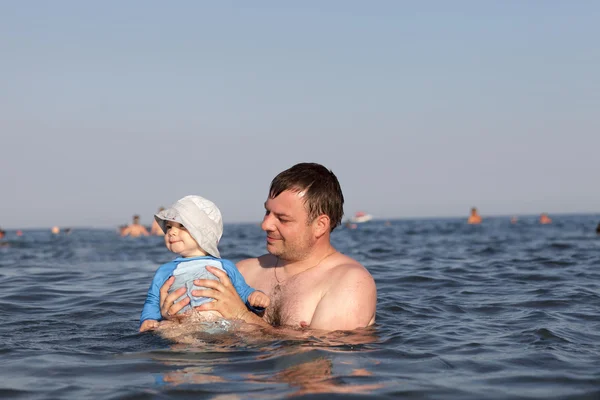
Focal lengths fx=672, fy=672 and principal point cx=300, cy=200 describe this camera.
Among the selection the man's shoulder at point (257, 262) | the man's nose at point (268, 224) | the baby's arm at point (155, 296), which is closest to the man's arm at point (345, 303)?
the man's nose at point (268, 224)

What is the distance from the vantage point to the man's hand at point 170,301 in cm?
546

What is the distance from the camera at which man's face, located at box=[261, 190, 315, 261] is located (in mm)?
5734

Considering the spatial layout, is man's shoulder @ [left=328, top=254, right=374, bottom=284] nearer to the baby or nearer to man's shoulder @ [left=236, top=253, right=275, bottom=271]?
the baby

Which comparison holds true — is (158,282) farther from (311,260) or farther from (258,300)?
(311,260)

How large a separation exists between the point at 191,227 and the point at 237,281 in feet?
2.19

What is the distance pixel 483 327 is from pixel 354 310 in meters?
1.79

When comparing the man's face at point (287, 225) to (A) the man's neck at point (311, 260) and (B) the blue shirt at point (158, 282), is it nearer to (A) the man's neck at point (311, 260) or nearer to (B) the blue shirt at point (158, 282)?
(A) the man's neck at point (311, 260)

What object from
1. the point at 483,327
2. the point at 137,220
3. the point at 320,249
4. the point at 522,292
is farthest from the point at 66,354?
the point at 137,220

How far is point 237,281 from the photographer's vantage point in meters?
5.88

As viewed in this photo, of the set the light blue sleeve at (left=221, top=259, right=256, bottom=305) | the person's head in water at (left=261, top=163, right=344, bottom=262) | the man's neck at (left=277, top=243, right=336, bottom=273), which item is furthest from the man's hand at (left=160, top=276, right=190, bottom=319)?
the man's neck at (left=277, top=243, right=336, bottom=273)

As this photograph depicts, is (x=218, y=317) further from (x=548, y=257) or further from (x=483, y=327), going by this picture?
(x=548, y=257)

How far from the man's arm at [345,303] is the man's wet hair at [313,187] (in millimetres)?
584

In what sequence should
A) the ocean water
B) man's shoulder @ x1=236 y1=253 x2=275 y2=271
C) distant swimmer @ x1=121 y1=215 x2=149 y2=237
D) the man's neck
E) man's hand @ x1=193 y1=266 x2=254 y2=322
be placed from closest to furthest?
the ocean water < man's hand @ x1=193 y1=266 x2=254 y2=322 < the man's neck < man's shoulder @ x1=236 y1=253 x2=275 y2=271 < distant swimmer @ x1=121 y1=215 x2=149 y2=237

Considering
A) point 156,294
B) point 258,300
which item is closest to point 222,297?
point 258,300
